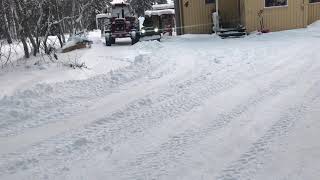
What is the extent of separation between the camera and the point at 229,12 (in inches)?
867

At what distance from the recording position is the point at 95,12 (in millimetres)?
42719

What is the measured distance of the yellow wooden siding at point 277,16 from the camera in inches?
781

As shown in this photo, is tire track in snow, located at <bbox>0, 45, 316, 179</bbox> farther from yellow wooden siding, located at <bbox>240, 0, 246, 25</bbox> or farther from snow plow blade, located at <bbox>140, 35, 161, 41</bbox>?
snow plow blade, located at <bbox>140, 35, 161, 41</bbox>

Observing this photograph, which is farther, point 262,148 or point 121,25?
point 121,25

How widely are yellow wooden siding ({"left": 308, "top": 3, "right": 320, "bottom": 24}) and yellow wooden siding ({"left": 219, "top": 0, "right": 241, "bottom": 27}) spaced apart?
139 inches

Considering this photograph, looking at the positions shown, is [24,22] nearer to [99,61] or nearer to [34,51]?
[34,51]

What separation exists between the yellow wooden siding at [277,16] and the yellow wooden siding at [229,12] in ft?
5.69

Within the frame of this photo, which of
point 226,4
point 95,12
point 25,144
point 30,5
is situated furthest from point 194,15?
point 95,12

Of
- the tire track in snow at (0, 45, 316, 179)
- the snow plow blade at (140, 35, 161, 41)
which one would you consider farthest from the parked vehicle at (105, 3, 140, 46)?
the tire track in snow at (0, 45, 316, 179)

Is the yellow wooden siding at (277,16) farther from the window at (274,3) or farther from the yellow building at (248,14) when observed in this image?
the window at (274,3)

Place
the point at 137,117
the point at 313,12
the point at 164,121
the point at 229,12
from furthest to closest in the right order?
1. the point at 229,12
2. the point at 313,12
3. the point at 137,117
4. the point at 164,121

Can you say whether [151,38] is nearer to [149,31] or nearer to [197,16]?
[149,31]

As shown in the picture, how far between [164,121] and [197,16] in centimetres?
1640

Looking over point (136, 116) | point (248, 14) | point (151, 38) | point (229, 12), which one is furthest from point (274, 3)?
point (136, 116)
